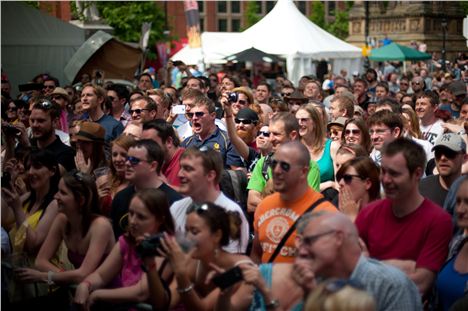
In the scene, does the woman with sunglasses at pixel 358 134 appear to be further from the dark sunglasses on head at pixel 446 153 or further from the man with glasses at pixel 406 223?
the man with glasses at pixel 406 223

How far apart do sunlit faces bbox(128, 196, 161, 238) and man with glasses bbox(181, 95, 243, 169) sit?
10.9 feet

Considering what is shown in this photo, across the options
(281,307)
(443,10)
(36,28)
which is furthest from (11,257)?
(443,10)

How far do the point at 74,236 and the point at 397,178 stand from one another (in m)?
2.26

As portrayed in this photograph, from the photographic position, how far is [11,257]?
6312 mm

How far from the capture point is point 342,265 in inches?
176

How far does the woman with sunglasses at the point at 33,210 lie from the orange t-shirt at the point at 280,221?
1.60m

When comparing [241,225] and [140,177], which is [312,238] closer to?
[241,225]

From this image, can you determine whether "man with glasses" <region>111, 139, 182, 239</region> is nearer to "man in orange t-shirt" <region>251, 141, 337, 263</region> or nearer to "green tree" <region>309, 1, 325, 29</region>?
"man in orange t-shirt" <region>251, 141, 337, 263</region>

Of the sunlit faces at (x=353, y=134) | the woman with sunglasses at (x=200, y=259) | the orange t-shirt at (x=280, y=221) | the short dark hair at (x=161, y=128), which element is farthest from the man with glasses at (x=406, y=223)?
the sunlit faces at (x=353, y=134)

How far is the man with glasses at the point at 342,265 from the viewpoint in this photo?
438cm

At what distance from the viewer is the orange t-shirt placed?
220 inches

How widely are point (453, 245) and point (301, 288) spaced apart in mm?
1274

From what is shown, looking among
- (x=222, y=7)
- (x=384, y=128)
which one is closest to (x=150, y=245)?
(x=384, y=128)

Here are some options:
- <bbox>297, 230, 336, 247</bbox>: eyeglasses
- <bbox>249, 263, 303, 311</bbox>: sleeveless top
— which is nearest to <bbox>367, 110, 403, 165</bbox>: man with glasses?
<bbox>249, 263, 303, 311</bbox>: sleeveless top
